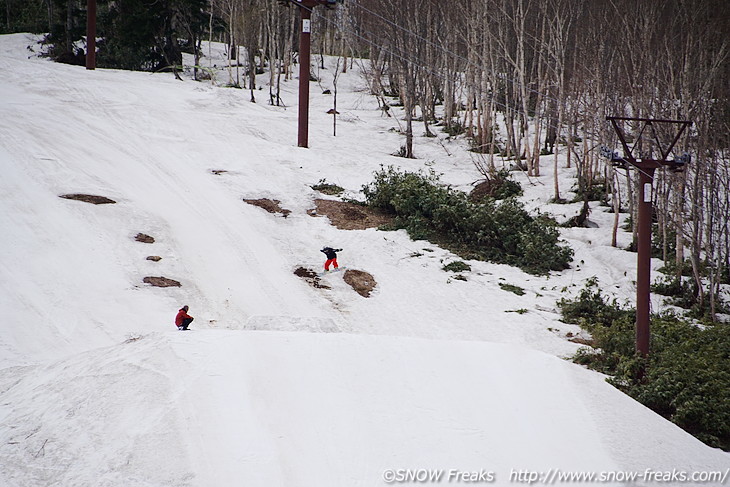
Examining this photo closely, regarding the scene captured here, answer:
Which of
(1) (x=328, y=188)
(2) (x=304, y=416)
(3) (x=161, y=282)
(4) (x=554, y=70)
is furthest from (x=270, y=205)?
Answer: (2) (x=304, y=416)

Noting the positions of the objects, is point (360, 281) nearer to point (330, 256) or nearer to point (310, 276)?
point (330, 256)

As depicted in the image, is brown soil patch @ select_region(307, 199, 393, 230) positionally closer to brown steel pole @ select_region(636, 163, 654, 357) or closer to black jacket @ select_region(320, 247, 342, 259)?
black jacket @ select_region(320, 247, 342, 259)

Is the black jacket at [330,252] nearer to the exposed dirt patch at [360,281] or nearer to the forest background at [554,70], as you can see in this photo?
the exposed dirt patch at [360,281]

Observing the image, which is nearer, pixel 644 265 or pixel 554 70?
pixel 644 265

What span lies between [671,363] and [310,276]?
27.2 feet

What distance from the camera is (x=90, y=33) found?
1238 inches

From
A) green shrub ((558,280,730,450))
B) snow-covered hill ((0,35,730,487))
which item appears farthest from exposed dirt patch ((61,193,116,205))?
green shrub ((558,280,730,450))

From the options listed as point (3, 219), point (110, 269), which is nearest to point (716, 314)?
point (110, 269)

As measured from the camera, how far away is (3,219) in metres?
15.0

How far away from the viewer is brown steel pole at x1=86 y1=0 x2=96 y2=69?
1195 inches

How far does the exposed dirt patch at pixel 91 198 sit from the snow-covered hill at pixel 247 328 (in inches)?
8.3

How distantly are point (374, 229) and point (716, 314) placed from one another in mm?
8949

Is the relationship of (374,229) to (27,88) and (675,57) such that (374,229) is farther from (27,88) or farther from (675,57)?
(27,88)

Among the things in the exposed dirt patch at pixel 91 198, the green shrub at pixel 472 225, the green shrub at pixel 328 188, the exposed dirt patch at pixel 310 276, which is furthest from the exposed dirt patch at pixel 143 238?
the green shrub at pixel 472 225
